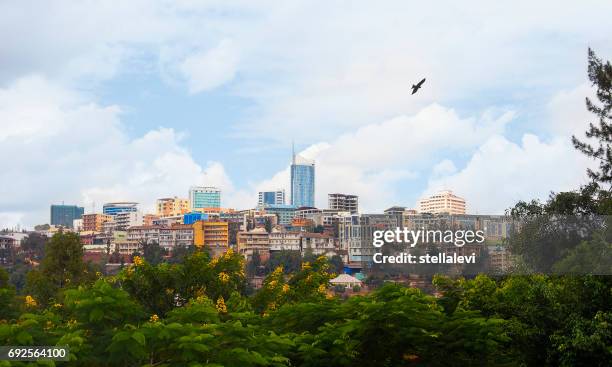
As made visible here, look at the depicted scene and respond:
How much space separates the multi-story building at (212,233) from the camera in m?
115

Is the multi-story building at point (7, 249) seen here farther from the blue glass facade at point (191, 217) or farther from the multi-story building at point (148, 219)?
the multi-story building at point (148, 219)

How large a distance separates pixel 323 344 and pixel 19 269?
71158 mm

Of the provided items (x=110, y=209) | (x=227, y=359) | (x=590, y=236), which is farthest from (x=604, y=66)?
(x=110, y=209)

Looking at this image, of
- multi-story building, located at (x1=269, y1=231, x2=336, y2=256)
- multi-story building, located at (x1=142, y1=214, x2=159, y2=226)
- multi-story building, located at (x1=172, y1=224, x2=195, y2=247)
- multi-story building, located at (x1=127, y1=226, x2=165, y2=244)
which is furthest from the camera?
multi-story building, located at (x1=142, y1=214, x2=159, y2=226)

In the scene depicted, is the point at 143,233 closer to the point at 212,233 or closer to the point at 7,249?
the point at 212,233

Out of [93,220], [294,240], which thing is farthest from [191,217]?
[294,240]

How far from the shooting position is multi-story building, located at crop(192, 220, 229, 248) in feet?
376

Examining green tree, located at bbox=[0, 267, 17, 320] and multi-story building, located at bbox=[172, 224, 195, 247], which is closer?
A: green tree, located at bbox=[0, 267, 17, 320]

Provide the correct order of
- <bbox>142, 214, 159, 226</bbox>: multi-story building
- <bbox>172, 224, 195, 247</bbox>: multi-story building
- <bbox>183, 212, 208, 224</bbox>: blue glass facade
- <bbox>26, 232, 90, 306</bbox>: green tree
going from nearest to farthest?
1. <bbox>26, 232, 90, 306</bbox>: green tree
2. <bbox>172, 224, 195, 247</bbox>: multi-story building
3. <bbox>183, 212, 208, 224</bbox>: blue glass facade
4. <bbox>142, 214, 159, 226</bbox>: multi-story building

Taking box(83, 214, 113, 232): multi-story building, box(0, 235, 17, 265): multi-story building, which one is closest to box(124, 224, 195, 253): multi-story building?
box(0, 235, 17, 265): multi-story building

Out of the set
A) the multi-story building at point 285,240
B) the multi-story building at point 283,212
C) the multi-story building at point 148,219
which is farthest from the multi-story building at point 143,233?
the multi-story building at point 283,212

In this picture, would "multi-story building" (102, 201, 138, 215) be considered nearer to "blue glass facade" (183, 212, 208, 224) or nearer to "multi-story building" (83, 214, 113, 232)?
"multi-story building" (83, 214, 113, 232)

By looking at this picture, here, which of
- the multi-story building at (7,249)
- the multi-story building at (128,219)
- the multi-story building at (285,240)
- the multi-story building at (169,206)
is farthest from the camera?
the multi-story building at (169,206)

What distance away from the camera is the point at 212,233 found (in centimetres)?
11744
